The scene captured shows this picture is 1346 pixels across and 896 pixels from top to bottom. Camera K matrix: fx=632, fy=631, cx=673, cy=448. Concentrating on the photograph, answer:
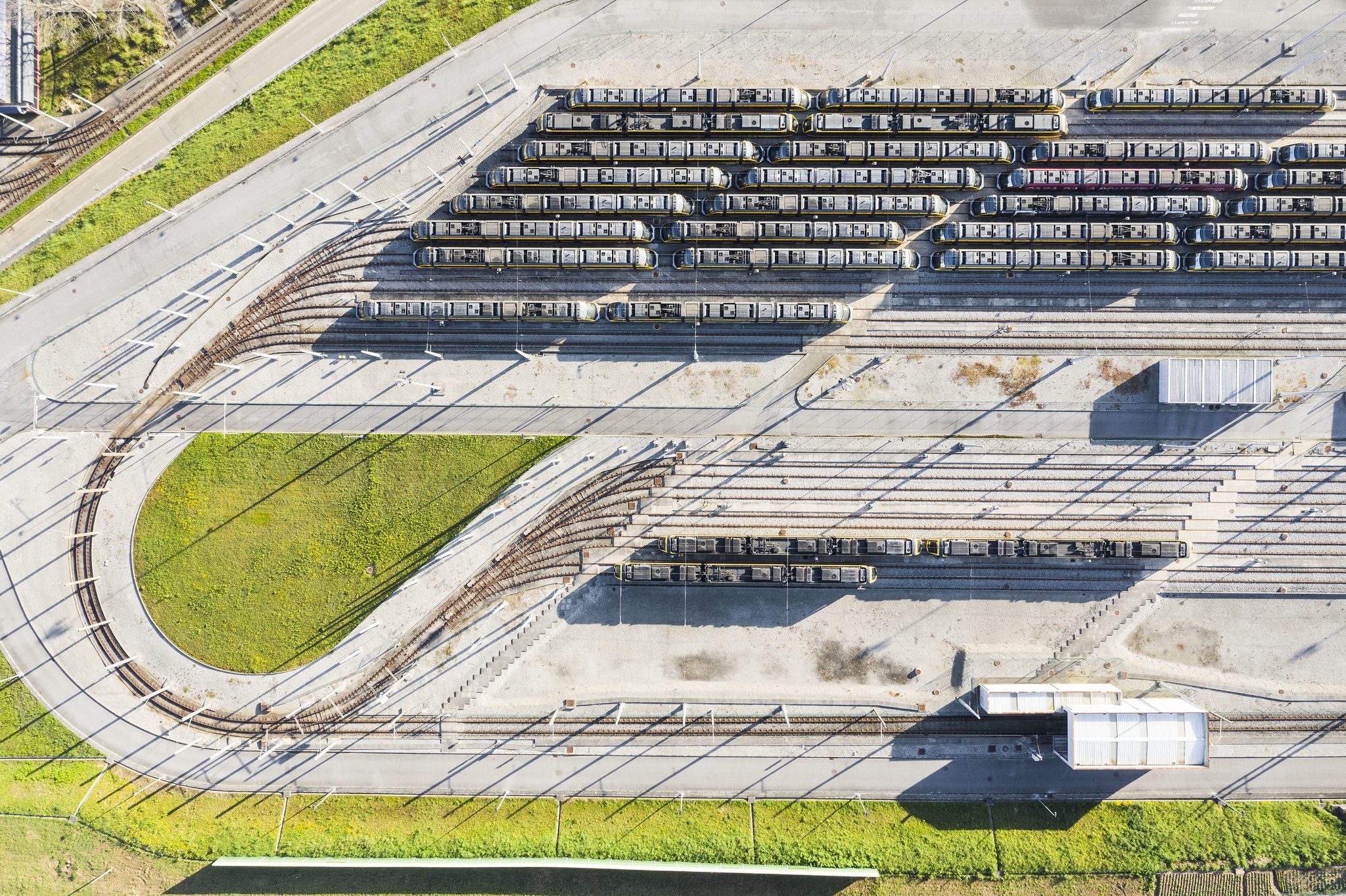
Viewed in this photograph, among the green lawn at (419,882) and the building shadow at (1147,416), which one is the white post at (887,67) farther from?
the green lawn at (419,882)

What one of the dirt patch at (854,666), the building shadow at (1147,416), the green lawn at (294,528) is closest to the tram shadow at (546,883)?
the dirt patch at (854,666)

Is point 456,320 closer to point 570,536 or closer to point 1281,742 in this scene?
point 570,536

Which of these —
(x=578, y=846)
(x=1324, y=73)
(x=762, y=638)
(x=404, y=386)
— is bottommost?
(x=578, y=846)

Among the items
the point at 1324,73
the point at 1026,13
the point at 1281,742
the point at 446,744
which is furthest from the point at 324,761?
the point at 1324,73

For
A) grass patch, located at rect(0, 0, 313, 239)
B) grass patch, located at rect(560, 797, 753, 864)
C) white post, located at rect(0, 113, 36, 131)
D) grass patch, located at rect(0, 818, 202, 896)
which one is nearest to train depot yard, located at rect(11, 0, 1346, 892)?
grass patch, located at rect(560, 797, 753, 864)

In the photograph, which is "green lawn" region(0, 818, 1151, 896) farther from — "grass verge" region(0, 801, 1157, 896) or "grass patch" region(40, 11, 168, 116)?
"grass patch" region(40, 11, 168, 116)
